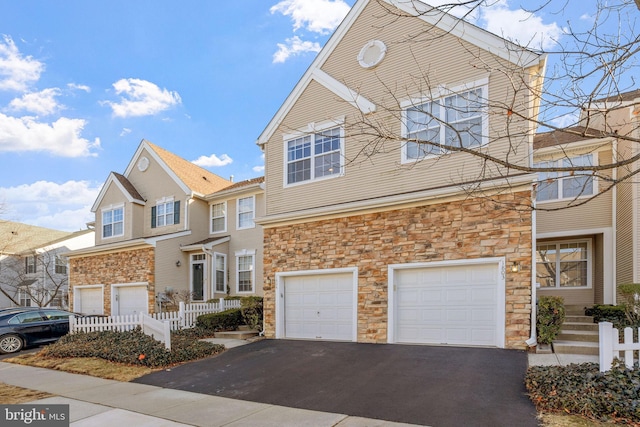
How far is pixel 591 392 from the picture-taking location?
5.41 meters

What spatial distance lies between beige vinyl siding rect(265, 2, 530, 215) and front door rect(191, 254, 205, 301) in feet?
26.9

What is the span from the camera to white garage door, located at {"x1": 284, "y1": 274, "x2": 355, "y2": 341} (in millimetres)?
11445

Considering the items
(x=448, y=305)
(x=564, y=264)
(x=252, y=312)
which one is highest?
(x=564, y=264)

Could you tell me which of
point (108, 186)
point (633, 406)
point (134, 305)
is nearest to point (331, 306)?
point (633, 406)

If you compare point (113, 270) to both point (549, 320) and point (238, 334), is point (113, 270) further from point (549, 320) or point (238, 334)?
point (549, 320)

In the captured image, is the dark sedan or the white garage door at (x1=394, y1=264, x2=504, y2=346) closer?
the white garage door at (x1=394, y1=264, x2=504, y2=346)

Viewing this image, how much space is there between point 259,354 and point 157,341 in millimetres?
2905

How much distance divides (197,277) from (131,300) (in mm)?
3189

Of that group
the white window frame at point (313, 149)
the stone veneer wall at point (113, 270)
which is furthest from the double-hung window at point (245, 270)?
the white window frame at point (313, 149)

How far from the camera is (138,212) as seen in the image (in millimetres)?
21797

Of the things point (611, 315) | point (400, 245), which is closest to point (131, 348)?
point (400, 245)

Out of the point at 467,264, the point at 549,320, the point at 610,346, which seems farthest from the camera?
the point at 467,264

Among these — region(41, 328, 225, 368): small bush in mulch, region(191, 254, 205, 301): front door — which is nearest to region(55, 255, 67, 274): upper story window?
region(191, 254, 205, 301): front door

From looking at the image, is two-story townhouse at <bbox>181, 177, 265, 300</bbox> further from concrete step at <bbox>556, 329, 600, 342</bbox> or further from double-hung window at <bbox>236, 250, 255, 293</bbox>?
concrete step at <bbox>556, 329, 600, 342</bbox>
